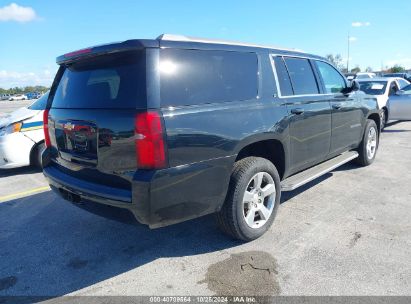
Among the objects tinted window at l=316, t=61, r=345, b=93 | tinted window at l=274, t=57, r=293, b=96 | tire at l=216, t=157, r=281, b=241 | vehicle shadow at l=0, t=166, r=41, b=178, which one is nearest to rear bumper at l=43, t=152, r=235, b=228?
tire at l=216, t=157, r=281, b=241

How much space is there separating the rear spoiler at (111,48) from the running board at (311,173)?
2174 mm

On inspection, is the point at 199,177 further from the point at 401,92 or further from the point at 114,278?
the point at 401,92

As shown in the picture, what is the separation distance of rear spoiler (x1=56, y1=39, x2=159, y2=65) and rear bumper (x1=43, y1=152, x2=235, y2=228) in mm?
981

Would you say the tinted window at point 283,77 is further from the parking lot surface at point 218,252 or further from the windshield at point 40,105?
the windshield at point 40,105

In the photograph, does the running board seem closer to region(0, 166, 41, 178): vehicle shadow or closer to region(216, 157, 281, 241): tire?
region(216, 157, 281, 241): tire

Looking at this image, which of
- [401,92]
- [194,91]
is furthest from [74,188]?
[401,92]

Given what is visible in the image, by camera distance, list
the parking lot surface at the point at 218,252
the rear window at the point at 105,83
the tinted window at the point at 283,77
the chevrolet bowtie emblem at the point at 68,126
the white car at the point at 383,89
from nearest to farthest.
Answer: the rear window at the point at 105,83 → the parking lot surface at the point at 218,252 → the chevrolet bowtie emblem at the point at 68,126 → the tinted window at the point at 283,77 → the white car at the point at 383,89

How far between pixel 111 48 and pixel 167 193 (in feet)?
4.15

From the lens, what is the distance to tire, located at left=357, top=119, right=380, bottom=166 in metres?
5.96

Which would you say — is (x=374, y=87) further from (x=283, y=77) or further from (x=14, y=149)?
(x=14, y=149)

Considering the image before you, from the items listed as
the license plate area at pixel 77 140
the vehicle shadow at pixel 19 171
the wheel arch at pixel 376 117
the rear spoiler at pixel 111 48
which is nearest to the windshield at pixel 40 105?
the vehicle shadow at pixel 19 171

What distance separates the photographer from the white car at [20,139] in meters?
6.25

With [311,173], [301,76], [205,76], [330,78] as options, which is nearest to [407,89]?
[330,78]

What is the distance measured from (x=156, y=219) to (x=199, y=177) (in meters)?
0.49
